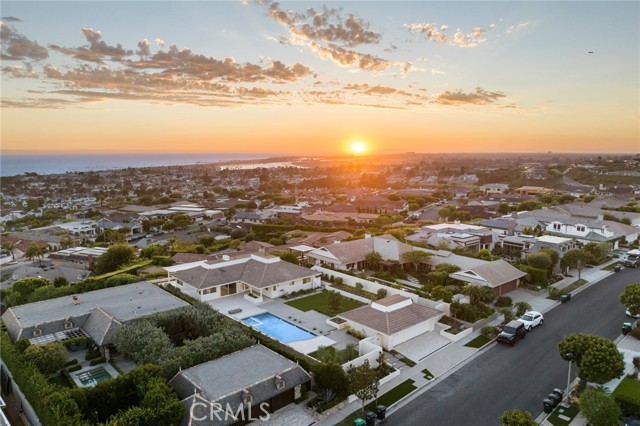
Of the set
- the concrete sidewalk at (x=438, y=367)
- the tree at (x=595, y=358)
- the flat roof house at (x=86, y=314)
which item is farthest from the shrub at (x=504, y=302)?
the flat roof house at (x=86, y=314)

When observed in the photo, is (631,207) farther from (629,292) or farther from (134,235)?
(134,235)

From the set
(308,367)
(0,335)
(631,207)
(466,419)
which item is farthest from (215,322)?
(631,207)

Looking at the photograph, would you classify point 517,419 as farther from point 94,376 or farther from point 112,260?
point 112,260

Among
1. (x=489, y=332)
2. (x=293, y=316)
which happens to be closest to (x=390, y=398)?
(x=489, y=332)

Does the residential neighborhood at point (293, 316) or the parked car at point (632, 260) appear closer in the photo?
the residential neighborhood at point (293, 316)

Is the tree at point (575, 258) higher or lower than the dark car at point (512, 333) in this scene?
higher

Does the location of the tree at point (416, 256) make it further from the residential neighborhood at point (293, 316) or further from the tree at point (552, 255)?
the tree at point (552, 255)
